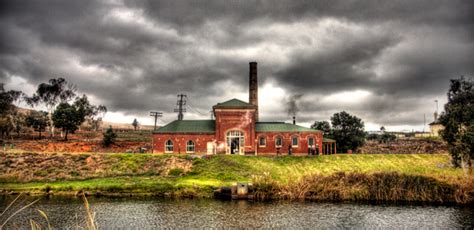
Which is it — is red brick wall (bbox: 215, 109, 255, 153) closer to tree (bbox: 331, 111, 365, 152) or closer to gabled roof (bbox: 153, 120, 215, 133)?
gabled roof (bbox: 153, 120, 215, 133)

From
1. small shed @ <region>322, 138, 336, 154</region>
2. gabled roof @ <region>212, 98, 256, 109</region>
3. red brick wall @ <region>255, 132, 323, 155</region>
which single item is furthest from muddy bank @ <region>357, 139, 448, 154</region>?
gabled roof @ <region>212, 98, 256, 109</region>

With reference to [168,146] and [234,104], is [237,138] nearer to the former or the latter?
[234,104]

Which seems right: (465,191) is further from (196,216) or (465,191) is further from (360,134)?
(360,134)

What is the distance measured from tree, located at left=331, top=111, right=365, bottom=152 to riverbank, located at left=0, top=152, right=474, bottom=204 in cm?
937

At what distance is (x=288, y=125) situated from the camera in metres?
52.3

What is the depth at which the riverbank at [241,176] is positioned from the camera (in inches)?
1078

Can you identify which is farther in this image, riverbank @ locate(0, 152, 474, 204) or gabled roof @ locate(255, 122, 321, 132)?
gabled roof @ locate(255, 122, 321, 132)

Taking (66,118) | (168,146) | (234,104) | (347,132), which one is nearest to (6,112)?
(66,118)

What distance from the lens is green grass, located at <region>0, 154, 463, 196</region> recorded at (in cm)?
3073

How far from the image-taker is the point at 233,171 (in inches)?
1502

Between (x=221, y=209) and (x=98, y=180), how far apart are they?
17002 mm

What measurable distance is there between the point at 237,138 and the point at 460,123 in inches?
1052

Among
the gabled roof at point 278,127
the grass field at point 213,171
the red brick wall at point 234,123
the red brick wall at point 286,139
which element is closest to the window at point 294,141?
the red brick wall at point 286,139

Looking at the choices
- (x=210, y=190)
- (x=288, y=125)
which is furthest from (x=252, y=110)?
(x=210, y=190)
